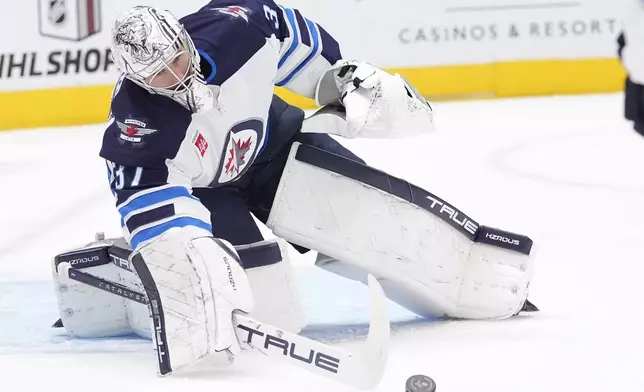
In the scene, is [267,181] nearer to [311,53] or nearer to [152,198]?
[311,53]

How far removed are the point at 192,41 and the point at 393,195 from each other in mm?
560

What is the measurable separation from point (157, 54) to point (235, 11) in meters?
0.35

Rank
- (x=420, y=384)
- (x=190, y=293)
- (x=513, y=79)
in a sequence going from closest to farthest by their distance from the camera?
(x=420, y=384), (x=190, y=293), (x=513, y=79)

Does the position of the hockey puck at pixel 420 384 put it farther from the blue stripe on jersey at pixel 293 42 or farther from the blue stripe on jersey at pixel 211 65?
the blue stripe on jersey at pixel 293 42

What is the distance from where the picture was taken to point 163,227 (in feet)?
5.90

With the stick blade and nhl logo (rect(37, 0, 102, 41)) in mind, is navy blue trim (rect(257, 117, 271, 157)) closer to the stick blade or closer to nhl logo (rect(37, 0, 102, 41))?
the stick blade

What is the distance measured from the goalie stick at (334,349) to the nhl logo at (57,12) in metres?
3.12

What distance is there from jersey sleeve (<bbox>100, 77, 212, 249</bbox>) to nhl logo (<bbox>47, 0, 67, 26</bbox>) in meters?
2.85

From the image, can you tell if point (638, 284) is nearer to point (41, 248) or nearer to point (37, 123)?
point (41, 248)

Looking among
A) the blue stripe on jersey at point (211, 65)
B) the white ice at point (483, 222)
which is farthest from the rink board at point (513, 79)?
the blue stripe on jersey at point (211, 65)

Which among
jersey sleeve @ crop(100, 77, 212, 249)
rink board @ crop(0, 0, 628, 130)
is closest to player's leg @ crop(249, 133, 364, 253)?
jersey sleeve @ crop(100, 77, 212, 249)

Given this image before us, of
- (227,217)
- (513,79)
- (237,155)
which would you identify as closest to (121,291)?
(227,217)

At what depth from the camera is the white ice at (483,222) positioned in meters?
1.86

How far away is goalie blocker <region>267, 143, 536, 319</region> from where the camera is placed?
213 cm
